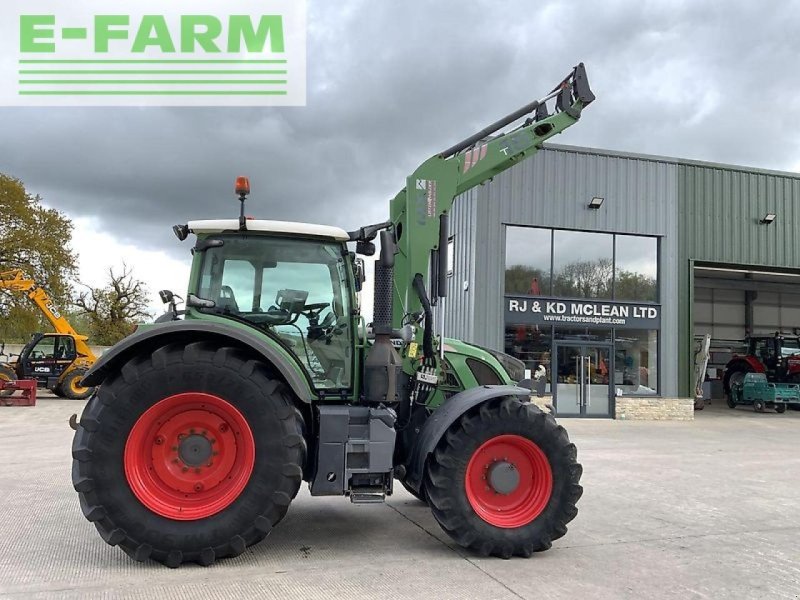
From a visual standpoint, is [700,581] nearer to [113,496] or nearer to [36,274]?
[113,496]

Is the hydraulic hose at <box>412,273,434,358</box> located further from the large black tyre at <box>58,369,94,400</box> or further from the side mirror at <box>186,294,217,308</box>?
the large black tyre at <box>58,369,94,400</box>

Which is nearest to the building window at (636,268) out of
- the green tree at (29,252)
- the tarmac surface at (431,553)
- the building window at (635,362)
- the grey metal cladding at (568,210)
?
the grey metal cladding at (568,210)

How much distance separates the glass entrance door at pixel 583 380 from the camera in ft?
56.6

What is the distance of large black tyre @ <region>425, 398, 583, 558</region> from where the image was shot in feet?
15.8

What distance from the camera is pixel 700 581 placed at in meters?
4.53

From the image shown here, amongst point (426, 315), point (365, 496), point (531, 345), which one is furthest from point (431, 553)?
point (531, 345)

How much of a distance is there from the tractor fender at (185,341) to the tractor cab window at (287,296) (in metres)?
0.38

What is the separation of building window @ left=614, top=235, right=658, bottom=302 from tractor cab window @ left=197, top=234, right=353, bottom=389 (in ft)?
46.0

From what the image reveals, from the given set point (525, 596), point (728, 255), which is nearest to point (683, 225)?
point (728, 255)

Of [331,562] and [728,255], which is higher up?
[728,255]

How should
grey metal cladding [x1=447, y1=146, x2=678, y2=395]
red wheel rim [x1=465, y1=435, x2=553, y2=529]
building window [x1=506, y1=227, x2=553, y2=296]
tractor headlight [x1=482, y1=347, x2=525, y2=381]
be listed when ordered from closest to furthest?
red wheel rim [x1=465, y1=435, x2=553, y2=529] → tractor headlight [x1=482, y1=347, x2=525, y2=381] → grey metal cladding [x1=447, y1=146, x2=678, y2=395] → building window [x1=506, y1=227, x2=553, y2=296]

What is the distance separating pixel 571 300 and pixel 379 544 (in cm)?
1308

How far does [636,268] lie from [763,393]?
7926 mm

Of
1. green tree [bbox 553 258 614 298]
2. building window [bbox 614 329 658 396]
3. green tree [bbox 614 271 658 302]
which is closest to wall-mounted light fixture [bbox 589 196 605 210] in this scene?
green tree [bbox 553 258 614 298]
